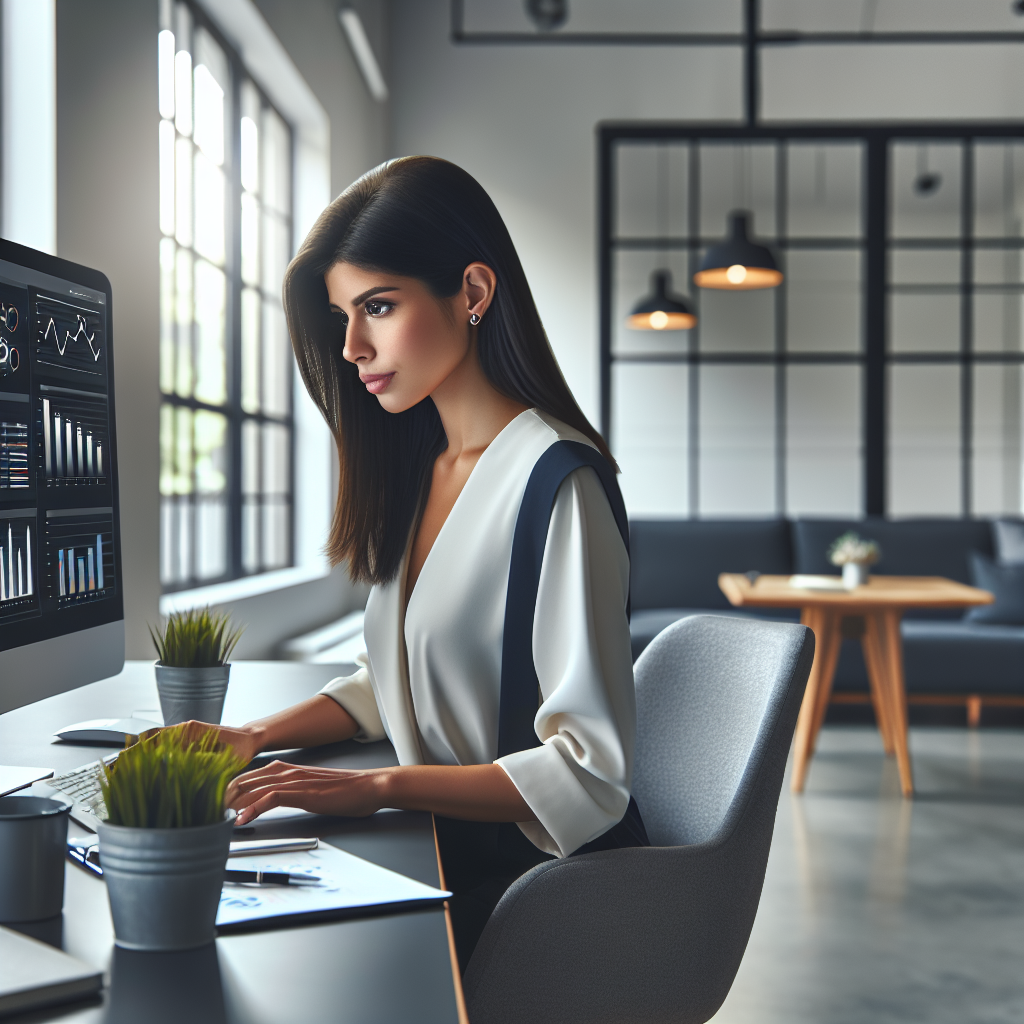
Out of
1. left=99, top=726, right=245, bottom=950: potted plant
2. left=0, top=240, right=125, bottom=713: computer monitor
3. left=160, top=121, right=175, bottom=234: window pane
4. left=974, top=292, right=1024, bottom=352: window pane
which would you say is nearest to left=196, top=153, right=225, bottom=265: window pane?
left=160, top=121, right=175, bottom=234: window pane

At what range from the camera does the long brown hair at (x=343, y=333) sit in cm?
104

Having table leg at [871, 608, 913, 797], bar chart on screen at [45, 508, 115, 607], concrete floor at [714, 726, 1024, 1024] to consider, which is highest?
bar chart on screen at [45, 508, 115, 607]

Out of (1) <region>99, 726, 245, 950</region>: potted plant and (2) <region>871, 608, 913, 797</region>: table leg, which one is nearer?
(1) <region>99, 726, 245, 950</region>: potted plant

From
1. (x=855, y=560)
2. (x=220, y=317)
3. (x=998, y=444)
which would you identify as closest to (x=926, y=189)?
(x=998, y=444)

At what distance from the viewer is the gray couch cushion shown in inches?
224

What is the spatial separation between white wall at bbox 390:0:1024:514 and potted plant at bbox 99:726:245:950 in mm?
5862

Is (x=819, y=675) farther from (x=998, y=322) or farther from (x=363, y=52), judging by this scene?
(x=998, y=322)

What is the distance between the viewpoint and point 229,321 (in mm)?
4141

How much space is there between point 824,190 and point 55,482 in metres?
7.17

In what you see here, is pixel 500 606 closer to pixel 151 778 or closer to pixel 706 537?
pixel 151 778

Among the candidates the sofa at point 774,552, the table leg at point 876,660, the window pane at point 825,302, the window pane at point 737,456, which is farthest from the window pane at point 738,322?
the table leg at point 876,660

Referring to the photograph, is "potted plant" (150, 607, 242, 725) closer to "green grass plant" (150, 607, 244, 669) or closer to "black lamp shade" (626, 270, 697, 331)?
"green grass plant" (150, 607, 244, 669)

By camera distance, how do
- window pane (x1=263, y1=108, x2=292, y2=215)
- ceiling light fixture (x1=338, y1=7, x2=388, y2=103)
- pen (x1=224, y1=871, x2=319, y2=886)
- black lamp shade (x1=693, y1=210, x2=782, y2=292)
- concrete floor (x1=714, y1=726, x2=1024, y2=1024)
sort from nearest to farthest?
1. pen (x1=224, y1=871, x2=319, y2=886)
2. concrete floor (x1=714, y1=726, x2=1024, y2=1024)
3. black lamp shade (x1=693, y1=210, x2=782, y2=292)
4. window pane (x1=263, y1=108, x2=292, y2=215)
5. ceiling light fixture (x1=338, y1=7, x2=388, y2=103)

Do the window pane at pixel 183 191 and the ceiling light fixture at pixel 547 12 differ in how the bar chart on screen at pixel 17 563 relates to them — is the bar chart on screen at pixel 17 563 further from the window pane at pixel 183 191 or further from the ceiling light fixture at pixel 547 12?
the ceiling light fixture at pixel 547 12
